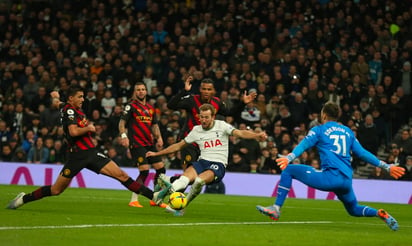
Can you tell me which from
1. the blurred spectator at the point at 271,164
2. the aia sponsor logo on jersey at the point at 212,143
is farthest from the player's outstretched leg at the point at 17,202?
the blurred spectator at the point at 271,164

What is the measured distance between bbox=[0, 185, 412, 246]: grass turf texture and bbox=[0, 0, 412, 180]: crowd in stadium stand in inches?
295

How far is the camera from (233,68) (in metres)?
25.4

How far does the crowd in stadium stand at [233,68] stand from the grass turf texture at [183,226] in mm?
7483

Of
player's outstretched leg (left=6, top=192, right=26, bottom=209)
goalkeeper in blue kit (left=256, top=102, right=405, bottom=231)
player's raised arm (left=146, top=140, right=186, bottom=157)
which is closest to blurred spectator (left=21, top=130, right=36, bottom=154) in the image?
player's outstretched leg (left=6, top=192, right=26, bottom=209)

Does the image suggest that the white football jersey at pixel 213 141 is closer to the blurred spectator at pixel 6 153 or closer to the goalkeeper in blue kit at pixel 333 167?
the goalkeeper in blue kit at pixel 333 167

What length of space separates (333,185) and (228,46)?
49.9ft

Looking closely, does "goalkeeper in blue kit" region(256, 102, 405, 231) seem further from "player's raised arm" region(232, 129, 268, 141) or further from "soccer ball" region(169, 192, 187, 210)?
"soccer ball" region(169, 192, 187, 210)

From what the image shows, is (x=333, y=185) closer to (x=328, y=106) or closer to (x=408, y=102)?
(x=328, y=106)

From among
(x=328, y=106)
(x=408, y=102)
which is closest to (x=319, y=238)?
(x=328, y=106)

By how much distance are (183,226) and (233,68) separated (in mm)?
14824

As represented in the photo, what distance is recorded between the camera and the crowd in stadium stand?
76.6 ft

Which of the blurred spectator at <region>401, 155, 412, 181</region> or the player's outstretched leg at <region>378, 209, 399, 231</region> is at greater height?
the player's outstretched leg at <region>378, 209, 399, 231</region>

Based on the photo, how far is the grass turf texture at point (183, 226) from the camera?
9.33m

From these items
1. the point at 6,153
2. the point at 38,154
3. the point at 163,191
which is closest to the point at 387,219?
the point at 163,191
